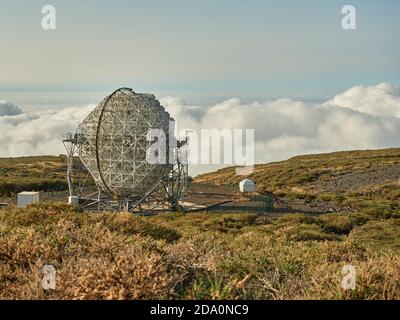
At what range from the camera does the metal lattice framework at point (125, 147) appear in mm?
31672

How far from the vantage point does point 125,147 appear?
31.6 metres

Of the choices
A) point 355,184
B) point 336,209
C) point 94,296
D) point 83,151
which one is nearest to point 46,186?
point 83,151

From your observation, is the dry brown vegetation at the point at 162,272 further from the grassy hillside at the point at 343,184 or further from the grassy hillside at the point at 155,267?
the grassy hillside at the point at 343,184

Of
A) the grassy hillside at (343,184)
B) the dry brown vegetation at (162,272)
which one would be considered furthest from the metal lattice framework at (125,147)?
the dry brown vegetation at (162,272)

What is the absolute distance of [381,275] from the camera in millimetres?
6160

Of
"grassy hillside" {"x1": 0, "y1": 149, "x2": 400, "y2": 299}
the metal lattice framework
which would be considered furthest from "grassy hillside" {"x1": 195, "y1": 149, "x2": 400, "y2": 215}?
"grassy hillside" {"x1": 0, "y1": 149, "x2": 400, "y2": 299}

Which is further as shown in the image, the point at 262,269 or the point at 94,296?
the point at 262,269

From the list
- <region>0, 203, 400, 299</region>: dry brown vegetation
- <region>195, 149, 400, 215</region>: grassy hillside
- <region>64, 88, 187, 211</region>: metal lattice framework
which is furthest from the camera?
<region>195, 149, 400, 215</region>: grassy hillside

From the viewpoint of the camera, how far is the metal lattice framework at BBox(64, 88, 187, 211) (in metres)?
31.7

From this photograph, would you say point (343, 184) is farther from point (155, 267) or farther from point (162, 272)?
point (155, 267)

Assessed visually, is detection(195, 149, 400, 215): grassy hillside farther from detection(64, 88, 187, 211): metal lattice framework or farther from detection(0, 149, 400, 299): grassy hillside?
detection(0, 149, 400, 299): grassy hillside

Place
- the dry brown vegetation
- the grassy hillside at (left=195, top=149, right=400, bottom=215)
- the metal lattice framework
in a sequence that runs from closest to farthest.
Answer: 1. the dry brown vegetation
2. the metal lattice framework
3. the grassy hillside at (left=195, top=149, right=400, bottom=215)
